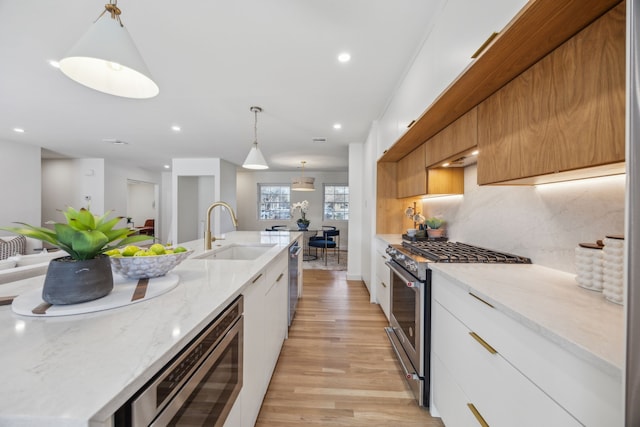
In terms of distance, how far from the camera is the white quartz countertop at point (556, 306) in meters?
0.59

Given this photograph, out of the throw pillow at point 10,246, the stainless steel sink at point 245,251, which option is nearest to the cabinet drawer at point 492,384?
the stainless steel sink at point 245,251

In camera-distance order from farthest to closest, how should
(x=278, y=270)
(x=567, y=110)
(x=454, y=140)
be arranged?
(x=278, y=270)
(x=454, y=140)
(x=567, y=110)

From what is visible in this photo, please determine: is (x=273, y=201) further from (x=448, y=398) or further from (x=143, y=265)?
(x=448, y=398)

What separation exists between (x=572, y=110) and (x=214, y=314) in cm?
143

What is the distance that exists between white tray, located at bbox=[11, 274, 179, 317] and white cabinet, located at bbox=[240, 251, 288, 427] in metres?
0.37

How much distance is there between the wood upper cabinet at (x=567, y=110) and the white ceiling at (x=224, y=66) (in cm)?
84

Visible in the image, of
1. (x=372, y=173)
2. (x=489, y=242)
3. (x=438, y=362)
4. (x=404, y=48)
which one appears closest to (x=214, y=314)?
(x=438, y=362)

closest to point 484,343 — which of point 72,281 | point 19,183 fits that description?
point 72,281

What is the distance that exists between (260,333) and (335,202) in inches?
267

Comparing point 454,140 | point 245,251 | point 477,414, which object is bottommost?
point 477,414

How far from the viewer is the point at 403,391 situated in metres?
1.64

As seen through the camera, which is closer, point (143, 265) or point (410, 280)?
point (143, 265)

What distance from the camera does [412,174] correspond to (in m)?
2.62

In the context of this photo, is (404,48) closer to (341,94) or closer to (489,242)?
(341,94)
